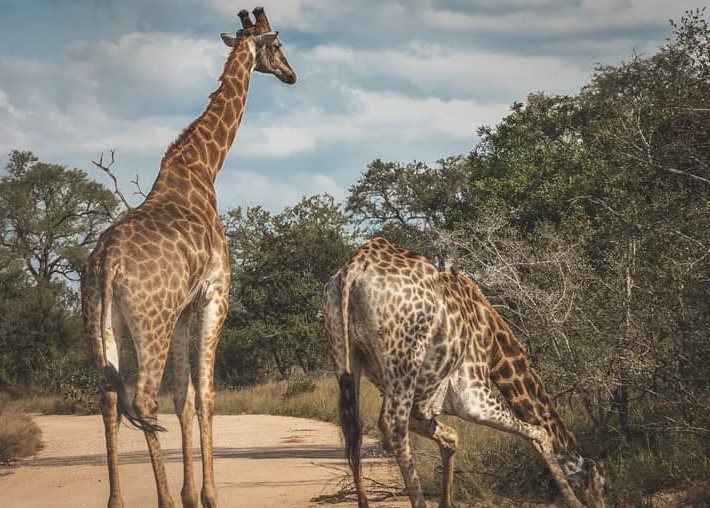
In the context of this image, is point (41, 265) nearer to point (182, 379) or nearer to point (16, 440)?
point (16, 440)

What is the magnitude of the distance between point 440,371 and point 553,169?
15.6 meters

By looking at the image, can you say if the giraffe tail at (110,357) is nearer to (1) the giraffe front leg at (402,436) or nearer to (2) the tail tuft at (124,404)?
(2) the tail tuft at (124,404)

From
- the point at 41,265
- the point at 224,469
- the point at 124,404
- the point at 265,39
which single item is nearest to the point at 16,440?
the point at 224,469

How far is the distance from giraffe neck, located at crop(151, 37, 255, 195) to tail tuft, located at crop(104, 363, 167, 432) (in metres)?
1.94

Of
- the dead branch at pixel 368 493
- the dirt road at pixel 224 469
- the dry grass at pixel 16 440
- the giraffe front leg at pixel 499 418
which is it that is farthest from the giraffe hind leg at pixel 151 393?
the dry grass at pixel 16 440

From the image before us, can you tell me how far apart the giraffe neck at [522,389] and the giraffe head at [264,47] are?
3385mm

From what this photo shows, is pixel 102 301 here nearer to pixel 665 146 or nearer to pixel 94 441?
pixel 665 146

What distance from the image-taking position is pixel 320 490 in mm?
9156

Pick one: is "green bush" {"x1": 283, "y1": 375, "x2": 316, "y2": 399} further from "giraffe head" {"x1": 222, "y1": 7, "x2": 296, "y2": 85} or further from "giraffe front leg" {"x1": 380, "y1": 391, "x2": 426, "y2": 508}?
"giraffe front leg" {"x1": 380, "y1": 391, "x2": 426, "y2": 508}

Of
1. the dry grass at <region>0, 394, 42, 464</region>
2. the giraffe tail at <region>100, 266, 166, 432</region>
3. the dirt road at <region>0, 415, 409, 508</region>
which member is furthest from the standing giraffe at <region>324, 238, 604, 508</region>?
the dry grass at <region>0, 394, 42, 464</region>

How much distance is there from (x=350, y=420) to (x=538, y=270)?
4.73 metres

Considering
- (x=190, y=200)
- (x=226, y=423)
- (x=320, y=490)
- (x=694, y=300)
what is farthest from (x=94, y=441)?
(x=694, y=300)

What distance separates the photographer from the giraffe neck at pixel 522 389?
7.90m

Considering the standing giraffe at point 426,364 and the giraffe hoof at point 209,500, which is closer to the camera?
the giraffe hoof at point 209,500
